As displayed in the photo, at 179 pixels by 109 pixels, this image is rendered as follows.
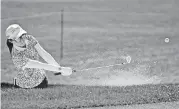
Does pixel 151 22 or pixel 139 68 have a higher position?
pixel 151 22

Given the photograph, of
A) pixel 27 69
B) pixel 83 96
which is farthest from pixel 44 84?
pixel 83 96

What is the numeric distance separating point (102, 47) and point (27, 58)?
1.42 m

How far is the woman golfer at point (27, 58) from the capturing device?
7.00m

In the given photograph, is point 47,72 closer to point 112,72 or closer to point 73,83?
point 73,83

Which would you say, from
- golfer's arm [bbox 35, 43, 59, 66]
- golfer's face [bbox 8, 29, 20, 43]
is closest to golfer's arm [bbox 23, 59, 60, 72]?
golfer's arm [bbox 35, 43, 59, 66]

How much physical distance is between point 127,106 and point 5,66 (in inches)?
86.3

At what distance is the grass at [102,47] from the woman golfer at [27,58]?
0.53 feet

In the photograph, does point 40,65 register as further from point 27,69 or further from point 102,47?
point 102,47

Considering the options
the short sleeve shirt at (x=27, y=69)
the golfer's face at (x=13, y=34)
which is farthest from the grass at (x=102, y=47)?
the golfer's face at (x=13, y=34)

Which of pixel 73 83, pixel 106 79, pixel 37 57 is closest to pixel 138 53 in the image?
pixel 106 79

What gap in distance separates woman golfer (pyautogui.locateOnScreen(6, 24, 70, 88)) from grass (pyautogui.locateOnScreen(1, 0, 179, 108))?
0.53ft

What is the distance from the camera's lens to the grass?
7.27m

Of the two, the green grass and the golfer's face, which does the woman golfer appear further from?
the green grass

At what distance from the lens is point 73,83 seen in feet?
24.7
